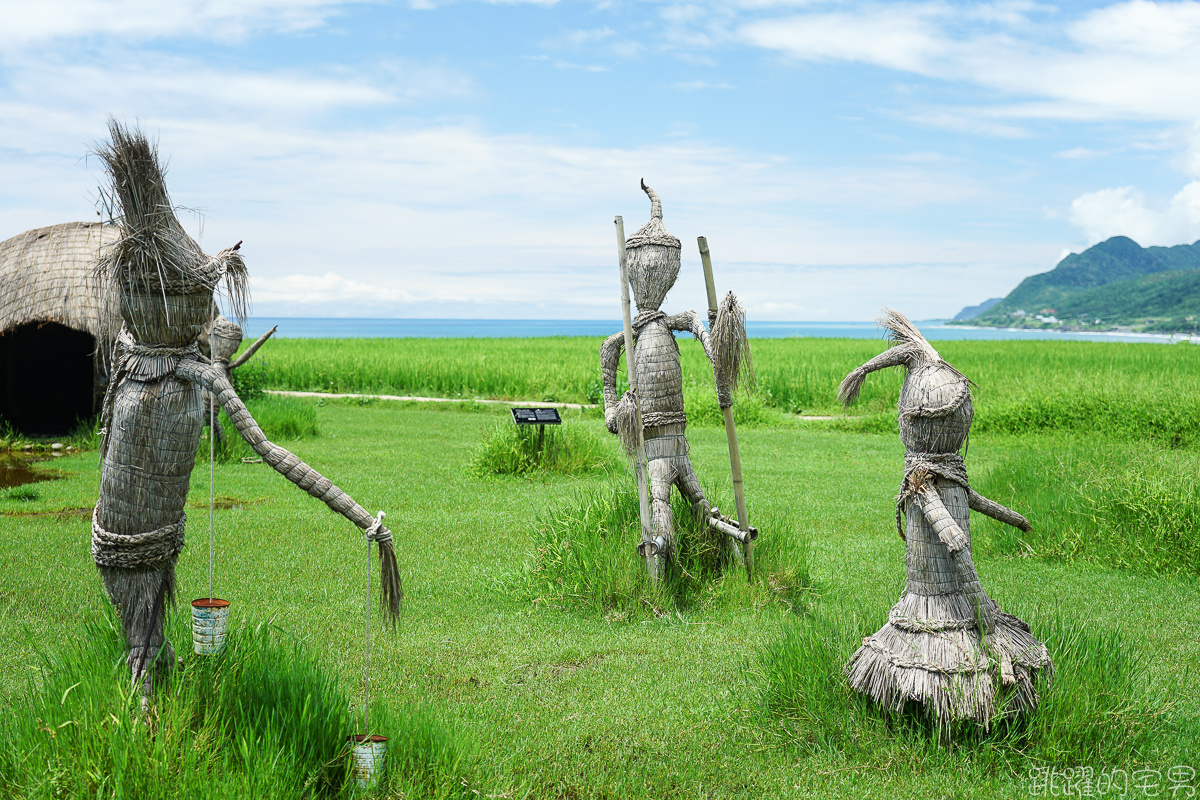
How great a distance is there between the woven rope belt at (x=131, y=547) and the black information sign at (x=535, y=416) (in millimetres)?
7606

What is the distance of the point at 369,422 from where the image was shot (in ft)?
57.0

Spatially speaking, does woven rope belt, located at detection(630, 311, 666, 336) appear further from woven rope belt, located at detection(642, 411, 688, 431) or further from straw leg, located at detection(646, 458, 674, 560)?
straw leg, located at detection(646, 458, 674, 560)

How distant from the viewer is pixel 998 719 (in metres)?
3.62

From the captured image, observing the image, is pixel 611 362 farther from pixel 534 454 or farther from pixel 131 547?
pixel 534 454

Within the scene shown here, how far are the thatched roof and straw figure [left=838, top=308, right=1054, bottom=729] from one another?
11666 mm

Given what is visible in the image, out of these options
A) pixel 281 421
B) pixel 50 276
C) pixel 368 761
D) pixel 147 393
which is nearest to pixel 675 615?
pixel 368 761

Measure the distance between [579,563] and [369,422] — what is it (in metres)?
12.1

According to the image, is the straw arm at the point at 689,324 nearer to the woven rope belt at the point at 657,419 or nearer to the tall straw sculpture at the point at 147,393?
the woven rope belt at the point at 657,419

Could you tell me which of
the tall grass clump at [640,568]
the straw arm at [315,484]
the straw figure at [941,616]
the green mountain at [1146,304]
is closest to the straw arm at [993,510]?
the straw figure at [941,616]

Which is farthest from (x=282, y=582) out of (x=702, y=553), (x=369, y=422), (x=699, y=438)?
(x=369, y=422)

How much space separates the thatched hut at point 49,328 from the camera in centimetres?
1283

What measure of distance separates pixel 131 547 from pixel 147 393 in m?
0.58

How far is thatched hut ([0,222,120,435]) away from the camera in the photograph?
1283 centimetres

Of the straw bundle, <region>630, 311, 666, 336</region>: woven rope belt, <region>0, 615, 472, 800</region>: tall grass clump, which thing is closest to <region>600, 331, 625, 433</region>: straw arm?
<region>630, 311, 666, 336</region>: woven rope belt
